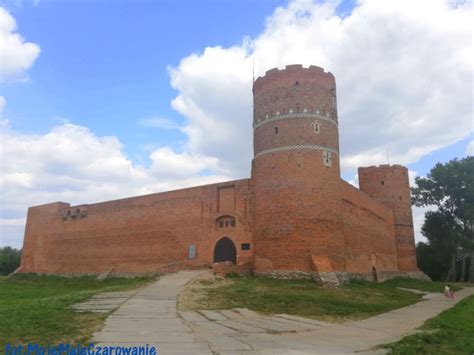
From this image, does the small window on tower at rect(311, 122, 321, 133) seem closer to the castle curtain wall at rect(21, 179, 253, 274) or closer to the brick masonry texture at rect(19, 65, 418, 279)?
the brick masonry texture at rect(19, 65, 418, 279)

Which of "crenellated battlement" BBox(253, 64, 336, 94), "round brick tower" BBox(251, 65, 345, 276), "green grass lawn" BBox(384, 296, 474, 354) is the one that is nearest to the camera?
"green grass lawn" BBox(384, 296, 474, 354)

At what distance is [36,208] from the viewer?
35.2m

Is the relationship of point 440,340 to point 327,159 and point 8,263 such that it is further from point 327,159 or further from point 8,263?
point 8,263

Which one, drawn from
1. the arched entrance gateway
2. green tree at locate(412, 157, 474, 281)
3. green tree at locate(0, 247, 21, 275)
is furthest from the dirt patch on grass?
green tree at locate(0, 247, 21, 275)

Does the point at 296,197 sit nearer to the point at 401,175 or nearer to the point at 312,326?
the point at 312,326

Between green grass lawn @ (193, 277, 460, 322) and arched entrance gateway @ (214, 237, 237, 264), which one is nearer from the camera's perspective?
green grass lawn @ (193, 277, 460, 322)

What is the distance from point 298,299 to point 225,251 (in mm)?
9842

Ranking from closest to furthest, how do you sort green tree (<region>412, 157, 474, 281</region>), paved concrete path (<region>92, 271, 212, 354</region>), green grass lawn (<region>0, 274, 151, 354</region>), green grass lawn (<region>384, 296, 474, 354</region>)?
paved concrete path (<region>92, 271, 212, 354</region>), green grass lawn (<region>0, 274, 151, 354</region>), green grass lawn (<region>384, 296, 474, 354</region>), green tree (<region>412, 157, 474, 281</region>)

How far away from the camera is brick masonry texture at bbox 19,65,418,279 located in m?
20.1

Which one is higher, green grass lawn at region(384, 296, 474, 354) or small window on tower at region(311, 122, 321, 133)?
small window on tower at region(311, 122, 321, 133)

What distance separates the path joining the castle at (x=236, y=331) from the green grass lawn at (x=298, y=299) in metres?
0.79

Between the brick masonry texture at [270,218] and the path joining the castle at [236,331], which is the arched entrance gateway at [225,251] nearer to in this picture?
the brick masonry texture at [270,218]

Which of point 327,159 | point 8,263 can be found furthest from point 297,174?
point 8,263

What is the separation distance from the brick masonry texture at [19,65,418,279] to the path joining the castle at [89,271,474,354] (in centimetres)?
740
